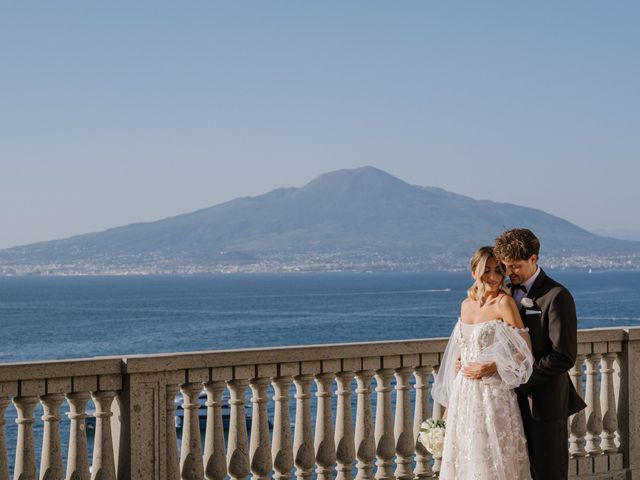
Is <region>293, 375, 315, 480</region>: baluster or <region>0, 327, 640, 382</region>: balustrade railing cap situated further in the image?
<region>293, 375, 315, 480</region>: baluster

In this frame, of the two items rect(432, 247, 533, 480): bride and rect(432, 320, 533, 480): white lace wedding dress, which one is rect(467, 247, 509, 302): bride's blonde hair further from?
rect(432, 320, 533, 480): white lace wedding dress

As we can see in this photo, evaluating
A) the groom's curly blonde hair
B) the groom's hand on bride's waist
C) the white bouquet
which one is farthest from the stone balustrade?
the groom's curly blonde hair

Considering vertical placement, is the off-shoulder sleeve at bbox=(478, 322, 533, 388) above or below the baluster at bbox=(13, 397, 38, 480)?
above

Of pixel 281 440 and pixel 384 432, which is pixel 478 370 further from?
pixel 281 440

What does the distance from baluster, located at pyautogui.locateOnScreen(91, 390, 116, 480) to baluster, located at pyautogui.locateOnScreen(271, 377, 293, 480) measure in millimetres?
1018

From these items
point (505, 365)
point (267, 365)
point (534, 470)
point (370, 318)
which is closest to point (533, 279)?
point (505, 365)

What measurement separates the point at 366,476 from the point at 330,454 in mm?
315

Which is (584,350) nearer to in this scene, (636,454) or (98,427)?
(636,454)

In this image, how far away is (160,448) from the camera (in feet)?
21.1

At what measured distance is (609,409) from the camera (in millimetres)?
8383

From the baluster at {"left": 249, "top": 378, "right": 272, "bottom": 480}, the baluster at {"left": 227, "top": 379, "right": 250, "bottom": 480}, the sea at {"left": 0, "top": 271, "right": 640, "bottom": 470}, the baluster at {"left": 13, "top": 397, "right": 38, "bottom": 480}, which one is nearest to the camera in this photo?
the baluster at {"left": 13, "top": 397, "right": 38, "bottom": 480}

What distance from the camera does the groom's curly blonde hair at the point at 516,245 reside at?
628 cm

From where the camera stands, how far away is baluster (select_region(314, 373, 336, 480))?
6.91 meters

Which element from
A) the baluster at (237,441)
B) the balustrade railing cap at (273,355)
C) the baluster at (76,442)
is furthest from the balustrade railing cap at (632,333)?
the baluster at (76,442)
